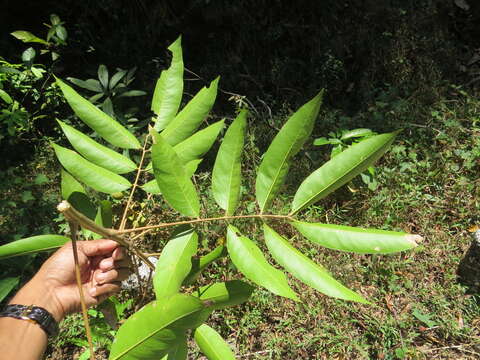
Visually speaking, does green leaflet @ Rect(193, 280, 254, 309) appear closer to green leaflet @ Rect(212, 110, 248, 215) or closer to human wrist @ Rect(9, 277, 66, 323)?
green leaflet @ Rect(212, 110, 248, 215)

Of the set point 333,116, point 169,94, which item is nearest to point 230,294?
point 169,94

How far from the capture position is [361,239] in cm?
68

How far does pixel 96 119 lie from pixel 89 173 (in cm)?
16

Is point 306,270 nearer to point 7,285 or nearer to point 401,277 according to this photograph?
point 7,285

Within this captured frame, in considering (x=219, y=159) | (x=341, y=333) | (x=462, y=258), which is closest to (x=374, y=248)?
(x=219, y=159)

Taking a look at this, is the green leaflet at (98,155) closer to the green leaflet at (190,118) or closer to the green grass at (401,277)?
the green leaflet at (190,118)

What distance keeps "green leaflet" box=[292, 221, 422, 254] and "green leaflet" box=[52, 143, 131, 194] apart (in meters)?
0.53

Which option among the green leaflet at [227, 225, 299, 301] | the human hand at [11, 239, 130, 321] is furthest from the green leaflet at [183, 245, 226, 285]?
the human hand at [11, 239, 130, 321]

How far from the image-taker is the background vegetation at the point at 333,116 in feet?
7.43

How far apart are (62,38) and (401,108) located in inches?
118

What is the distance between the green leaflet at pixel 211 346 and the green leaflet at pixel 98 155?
493 mm

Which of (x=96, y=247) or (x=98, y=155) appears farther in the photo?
(x=96, y=247)

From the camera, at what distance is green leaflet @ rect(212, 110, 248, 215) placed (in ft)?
2.57

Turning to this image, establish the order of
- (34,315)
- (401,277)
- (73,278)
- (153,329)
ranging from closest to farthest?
(153,329)
(34,315)
(73,278)
(401,277)
